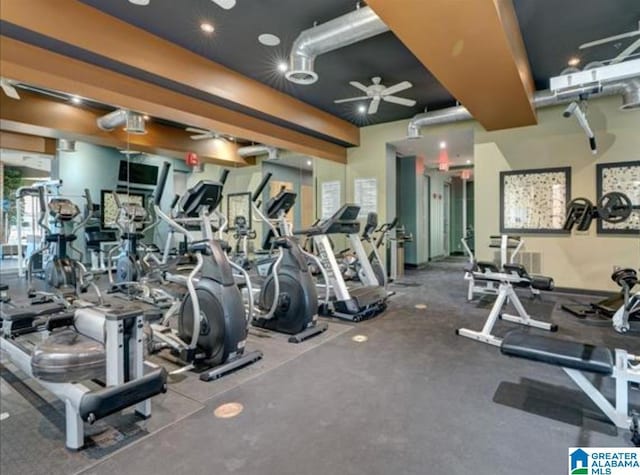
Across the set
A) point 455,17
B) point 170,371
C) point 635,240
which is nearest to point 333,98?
point 455,17

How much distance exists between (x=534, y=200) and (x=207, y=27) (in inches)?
228

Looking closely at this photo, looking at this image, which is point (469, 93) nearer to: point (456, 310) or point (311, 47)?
point (311, 47)

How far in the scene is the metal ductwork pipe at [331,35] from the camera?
3.13 meters

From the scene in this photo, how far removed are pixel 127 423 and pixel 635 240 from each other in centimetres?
697

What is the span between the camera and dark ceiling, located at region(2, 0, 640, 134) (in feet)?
10.8

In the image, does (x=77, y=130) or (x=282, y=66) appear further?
(x=282, y=66)

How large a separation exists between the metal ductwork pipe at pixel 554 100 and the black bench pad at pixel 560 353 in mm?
2124

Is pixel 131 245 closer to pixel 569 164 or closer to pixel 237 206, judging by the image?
pixel 237 206

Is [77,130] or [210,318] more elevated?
[77,130]

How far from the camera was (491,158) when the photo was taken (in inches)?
251

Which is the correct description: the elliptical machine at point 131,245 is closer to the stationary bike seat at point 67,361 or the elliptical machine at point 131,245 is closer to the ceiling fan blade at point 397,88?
the stationary bike seat at point 67,361

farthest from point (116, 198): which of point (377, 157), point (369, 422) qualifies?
point (377, 157)

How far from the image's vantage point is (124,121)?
3.90m

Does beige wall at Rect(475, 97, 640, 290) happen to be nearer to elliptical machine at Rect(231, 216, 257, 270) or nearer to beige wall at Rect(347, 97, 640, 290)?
beige wall at Rect(347, 97, 640, 290)
